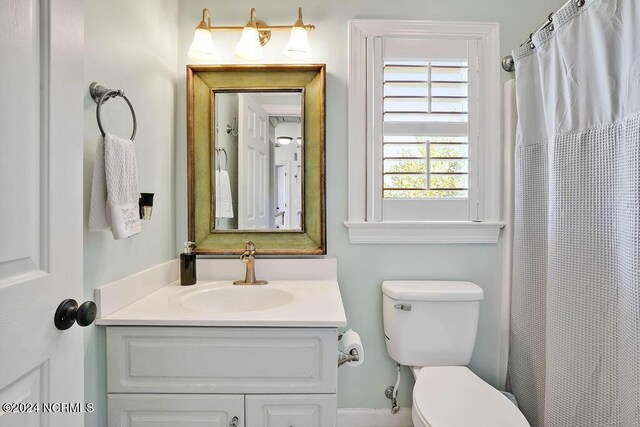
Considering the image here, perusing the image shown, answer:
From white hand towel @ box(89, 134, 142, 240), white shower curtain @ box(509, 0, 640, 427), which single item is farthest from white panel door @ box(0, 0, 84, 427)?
white shower curtain @ box(509, 0, 640, 427)

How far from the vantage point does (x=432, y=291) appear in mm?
1482

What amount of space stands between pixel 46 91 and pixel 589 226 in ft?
4.92

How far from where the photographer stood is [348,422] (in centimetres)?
163

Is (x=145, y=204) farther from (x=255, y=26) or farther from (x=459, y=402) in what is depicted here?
(x=459, y=402)

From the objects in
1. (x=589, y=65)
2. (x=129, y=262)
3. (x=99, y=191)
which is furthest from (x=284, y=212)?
(x=589, y=65)

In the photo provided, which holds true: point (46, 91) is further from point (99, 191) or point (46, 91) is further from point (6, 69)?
point (99, 191)

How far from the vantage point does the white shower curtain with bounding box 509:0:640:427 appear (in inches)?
38.9

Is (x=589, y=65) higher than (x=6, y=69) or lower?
higher

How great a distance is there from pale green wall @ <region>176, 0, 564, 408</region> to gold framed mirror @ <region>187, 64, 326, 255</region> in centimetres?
7

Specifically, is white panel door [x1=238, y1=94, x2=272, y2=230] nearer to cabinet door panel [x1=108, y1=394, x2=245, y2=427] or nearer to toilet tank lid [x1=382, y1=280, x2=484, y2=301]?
toilet tank lid [x1=382, y1=280, x2=484, y2=301]

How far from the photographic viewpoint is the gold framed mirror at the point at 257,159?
5.24 feet

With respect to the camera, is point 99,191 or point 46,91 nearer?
point 46,91

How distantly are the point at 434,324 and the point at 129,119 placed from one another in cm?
145

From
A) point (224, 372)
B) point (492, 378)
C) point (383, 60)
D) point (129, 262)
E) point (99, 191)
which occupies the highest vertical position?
point (383, 60)
